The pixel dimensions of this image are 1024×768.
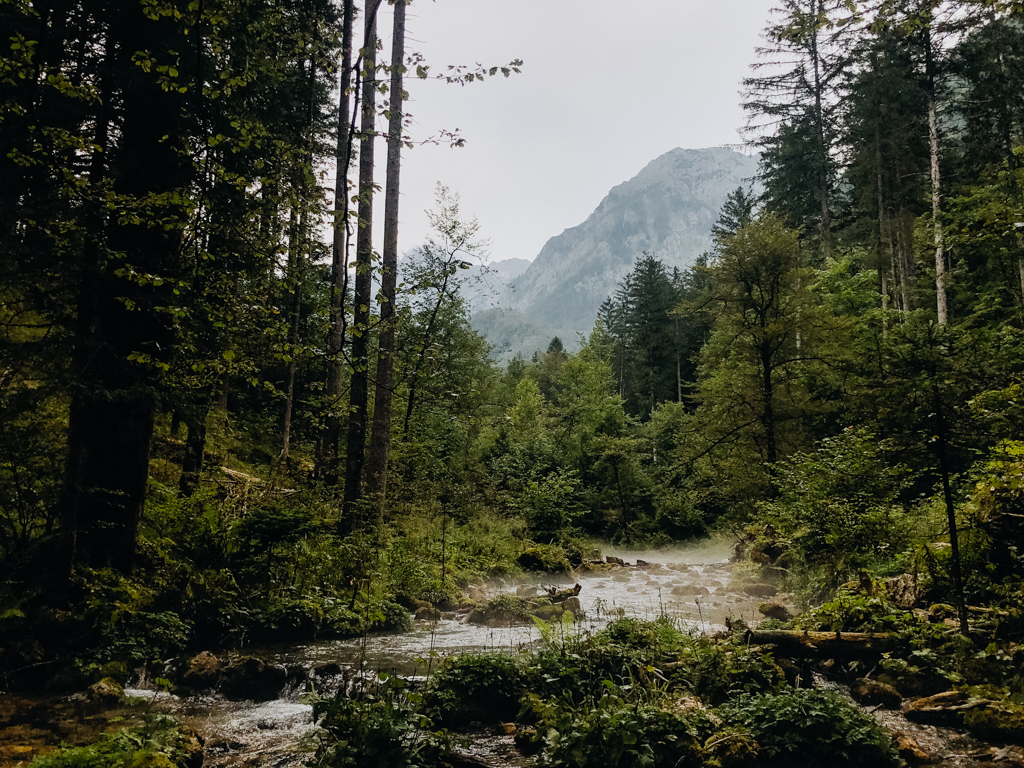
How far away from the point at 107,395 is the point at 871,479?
10739 millimetres

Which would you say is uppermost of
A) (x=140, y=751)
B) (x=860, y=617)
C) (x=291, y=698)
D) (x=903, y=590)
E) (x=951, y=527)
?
(x=951, y=527)

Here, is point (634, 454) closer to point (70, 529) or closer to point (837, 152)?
point (837, 152)

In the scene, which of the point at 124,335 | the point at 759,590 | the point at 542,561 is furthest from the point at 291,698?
the point at 759,590

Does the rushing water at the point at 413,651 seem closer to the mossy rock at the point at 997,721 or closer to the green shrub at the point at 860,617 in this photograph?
the green shrub at the point at 860,617

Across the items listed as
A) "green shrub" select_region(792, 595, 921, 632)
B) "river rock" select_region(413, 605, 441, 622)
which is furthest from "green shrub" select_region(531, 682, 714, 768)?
"river rock" select_region(413, 605, 441, 622)

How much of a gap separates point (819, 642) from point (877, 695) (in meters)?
0.95

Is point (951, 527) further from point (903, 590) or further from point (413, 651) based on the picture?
point (413, 651)

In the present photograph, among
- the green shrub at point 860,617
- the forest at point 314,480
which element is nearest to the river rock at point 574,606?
the forest at point 314,480

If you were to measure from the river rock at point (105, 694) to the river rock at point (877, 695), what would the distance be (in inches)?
277

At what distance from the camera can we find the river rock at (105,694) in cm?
492

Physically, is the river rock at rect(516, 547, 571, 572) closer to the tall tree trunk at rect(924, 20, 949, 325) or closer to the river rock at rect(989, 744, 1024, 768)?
the river rock at rect(989, 744, 1024, 768)

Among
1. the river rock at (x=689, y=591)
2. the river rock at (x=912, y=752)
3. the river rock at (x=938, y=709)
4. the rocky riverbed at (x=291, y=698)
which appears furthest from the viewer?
the river rock at (x=689, y=591)

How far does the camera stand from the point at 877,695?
5.35 metres

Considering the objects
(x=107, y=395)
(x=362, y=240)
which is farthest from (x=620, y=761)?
(x=362, y=240)
